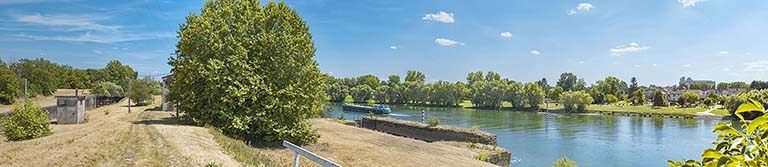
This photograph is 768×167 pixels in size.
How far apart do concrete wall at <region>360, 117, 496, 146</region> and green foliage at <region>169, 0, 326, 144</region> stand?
44.6ft

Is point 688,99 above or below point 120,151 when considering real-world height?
above

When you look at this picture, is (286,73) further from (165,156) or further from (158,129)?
(165,156)

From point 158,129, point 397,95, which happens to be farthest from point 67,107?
point 397,95

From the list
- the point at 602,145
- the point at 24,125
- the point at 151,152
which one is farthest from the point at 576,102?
the point at 151,152

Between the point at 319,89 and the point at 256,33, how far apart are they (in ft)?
10.3

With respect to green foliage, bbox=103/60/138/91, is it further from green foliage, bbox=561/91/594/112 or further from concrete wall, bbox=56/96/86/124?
green foliage, bbox=561/91/594/112

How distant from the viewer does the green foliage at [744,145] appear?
148 cm

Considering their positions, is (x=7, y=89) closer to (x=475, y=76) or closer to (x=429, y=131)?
(x=429, y=131)

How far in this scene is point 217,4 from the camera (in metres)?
18.9

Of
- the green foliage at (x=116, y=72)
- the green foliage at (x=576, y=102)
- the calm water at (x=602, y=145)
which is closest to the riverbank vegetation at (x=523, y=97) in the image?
the green foliage at (x=576, y=102)

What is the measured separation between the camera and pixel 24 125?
1538 centimetres

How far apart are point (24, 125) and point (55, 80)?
173ft

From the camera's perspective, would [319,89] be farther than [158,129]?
Yes

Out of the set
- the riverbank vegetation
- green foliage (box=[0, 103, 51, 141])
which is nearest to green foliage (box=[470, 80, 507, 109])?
the riverbank vegetation
